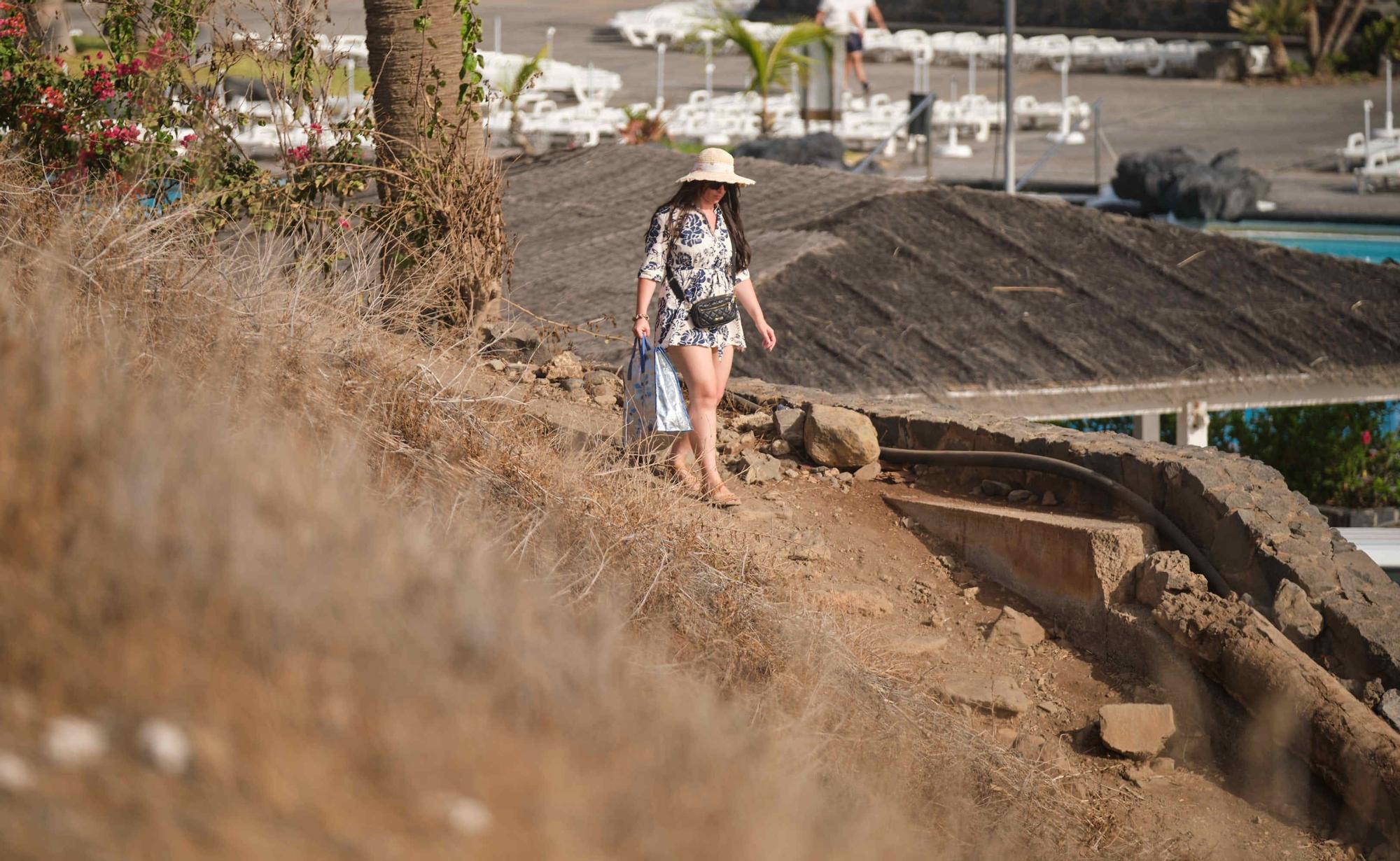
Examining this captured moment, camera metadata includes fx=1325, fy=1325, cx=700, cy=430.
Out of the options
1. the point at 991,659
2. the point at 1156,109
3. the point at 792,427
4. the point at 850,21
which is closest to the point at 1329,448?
the point at 792,427

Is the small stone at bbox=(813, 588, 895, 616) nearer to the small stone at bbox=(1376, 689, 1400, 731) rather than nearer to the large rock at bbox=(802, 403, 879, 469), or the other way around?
the large rock at bbox=(802, 403, 879, 469)

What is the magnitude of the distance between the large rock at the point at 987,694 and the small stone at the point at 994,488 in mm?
1525

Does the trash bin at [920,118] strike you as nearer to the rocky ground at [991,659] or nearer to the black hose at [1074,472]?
the black hose at [1074,472]

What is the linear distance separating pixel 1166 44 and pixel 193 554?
31.7 metres

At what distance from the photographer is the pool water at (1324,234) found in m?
17.4

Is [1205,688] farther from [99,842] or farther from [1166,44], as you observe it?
[1166,44]

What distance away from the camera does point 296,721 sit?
1.75m

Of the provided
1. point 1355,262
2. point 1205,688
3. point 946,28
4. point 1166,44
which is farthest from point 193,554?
point 946,28

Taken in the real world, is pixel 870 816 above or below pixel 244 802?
below

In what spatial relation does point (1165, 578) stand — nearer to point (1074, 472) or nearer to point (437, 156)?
point (1074, 472)

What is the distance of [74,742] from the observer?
1.67 metres

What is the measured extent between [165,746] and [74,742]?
0.11m

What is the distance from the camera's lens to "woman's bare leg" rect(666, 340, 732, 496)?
6.08 metres

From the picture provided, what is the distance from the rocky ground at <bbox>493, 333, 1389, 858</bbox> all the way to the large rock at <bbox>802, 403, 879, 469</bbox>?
72 mm
